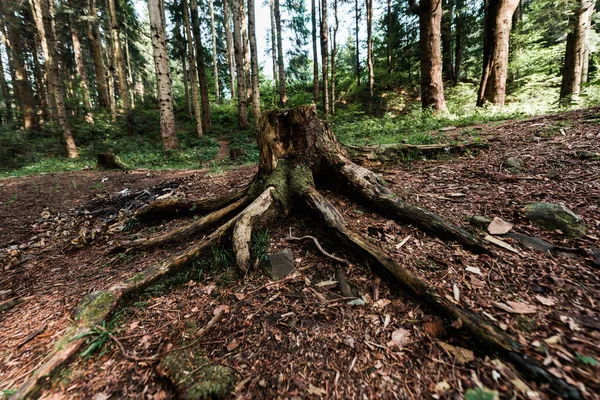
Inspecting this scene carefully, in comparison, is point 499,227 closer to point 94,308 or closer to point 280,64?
point 94,308

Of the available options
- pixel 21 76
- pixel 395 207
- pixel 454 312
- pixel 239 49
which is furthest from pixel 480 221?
pixel 21 76

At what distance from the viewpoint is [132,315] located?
2094 millimetres

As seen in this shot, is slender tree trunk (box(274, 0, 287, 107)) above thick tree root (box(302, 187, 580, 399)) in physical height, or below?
above

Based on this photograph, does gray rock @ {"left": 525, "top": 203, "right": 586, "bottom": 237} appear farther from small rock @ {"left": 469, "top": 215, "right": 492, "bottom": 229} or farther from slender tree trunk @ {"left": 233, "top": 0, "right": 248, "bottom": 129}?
slender tree trunk @ {"left": 233, "top": 0, "right": 248, "bottom": 129}

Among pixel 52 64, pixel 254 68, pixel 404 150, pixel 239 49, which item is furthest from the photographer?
Result: pixel 254 68

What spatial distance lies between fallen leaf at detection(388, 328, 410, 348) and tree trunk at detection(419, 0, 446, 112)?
326 inches

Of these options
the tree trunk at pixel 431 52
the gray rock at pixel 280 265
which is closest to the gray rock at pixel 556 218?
the gray rock at pixel 280 265

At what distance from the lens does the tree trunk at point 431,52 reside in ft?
25.0

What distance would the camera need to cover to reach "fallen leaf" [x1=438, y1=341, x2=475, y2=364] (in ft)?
4.70

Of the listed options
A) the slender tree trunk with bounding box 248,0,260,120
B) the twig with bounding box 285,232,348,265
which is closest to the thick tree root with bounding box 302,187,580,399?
the twig with bounding box 285,232,348,265

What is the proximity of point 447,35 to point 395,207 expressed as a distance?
18.2m

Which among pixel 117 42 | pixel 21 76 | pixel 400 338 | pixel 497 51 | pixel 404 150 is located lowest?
pixel 400 338

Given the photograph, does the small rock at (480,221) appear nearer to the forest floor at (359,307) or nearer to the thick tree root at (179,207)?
the forest floor at (359,307)

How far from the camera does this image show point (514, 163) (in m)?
3.39
